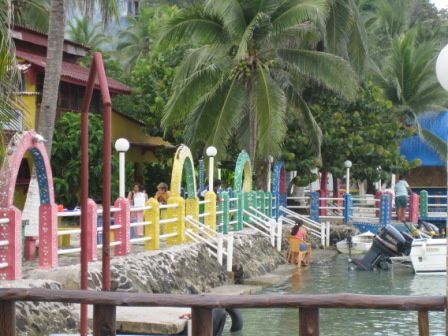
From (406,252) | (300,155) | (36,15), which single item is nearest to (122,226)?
(406,252)

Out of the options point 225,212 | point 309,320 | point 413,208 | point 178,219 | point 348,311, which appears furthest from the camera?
point 413,208

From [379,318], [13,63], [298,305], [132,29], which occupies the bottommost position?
[379,318]

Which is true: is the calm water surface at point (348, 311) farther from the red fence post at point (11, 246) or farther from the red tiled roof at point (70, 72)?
the red tiled roof at point (70, 72)

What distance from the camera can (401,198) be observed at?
33500 millimetres

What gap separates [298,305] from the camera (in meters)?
7.32

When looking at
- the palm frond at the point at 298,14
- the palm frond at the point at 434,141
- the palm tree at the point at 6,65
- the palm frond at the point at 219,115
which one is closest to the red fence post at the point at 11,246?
the palm tree at the point at 6,65

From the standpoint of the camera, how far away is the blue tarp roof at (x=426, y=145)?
1553 inches

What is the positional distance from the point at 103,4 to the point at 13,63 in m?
7.79

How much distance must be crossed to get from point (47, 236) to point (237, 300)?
7.60 meters

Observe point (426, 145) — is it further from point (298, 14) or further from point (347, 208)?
point (298, 14)

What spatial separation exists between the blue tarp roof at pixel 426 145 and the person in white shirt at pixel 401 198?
6.10 m

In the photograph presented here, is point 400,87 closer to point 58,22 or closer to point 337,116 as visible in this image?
point 337,116

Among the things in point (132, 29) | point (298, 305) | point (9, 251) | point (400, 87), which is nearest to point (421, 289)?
point (9, 251)

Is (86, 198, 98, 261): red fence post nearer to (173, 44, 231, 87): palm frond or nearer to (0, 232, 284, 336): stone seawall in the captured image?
(0, 232, 284, 336): stone seawall
